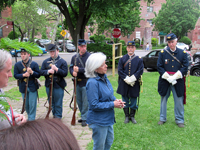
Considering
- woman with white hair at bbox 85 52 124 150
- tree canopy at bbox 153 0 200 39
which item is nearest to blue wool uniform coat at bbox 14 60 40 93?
woman with white hair at bbox 85 52 124 150

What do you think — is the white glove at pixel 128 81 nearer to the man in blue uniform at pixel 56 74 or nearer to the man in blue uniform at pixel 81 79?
the man in blue uniform at pixel 81 79

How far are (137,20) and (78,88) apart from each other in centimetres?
4033

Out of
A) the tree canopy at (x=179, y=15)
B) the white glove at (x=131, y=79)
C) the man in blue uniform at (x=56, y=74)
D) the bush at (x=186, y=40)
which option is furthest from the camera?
the bush at (x=186, y=40)

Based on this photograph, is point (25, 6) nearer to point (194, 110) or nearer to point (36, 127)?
point (194, 110)

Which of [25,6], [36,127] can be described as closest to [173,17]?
[25,6]

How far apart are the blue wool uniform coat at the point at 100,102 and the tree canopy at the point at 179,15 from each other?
44556mm

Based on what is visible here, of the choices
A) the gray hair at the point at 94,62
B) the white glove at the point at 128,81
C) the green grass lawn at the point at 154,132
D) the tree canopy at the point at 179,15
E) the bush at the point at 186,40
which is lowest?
the green grass lawn at the point at 154,132

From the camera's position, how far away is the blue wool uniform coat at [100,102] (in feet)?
9.84

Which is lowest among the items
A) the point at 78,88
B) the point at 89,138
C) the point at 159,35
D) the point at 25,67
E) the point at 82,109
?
the point at 89,138

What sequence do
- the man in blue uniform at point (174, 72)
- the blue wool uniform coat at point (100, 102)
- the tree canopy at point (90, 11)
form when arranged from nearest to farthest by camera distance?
1. the blue wool uniform coat at point (100, 102)
2. the man in blue uniform at point (174, 72)
3. the tree canopy at point (90, 11)

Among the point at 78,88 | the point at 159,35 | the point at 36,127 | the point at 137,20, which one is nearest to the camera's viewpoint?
the point at 36,127

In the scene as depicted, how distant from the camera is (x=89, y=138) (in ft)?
14.9

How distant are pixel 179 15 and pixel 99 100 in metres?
46.4

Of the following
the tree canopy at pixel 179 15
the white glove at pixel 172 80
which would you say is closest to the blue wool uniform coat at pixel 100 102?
the white glove at pixel 172 80
